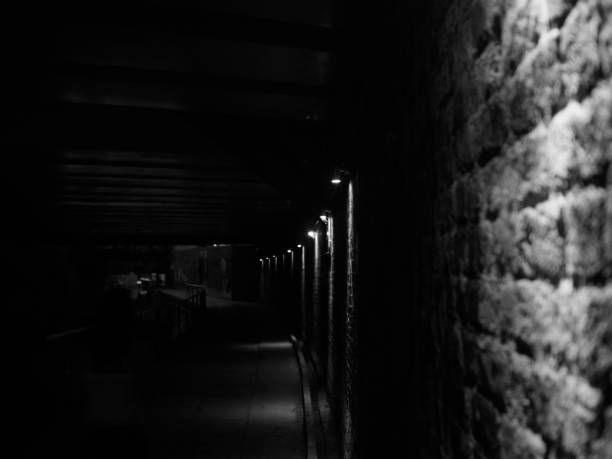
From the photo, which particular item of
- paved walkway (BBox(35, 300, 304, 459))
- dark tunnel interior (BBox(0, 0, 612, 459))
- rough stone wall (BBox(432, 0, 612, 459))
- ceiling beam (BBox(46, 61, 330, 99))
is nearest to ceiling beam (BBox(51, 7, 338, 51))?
dark tunnel interior (BBox(0, 0, 612, 459))

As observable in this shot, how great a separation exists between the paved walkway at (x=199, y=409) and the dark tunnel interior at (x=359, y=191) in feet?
0.18

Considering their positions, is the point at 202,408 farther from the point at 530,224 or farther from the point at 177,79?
the point at 530,224

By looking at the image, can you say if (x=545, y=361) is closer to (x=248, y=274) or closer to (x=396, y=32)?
(x=396, y=32)

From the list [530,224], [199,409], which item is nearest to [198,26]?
[530,224]

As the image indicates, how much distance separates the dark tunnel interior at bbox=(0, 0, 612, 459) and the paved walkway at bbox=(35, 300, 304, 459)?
5 centimetres

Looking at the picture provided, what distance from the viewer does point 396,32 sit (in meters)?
3.23

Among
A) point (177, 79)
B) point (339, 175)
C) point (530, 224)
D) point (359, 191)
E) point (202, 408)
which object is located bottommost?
point (202, 408)

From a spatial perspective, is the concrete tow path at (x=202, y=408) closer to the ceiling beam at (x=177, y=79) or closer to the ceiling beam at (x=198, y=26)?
the ceiling beam at (x=177, y=79)

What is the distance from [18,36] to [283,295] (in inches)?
817

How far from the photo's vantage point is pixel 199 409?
31.8 ft

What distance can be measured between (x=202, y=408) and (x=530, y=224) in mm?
9269

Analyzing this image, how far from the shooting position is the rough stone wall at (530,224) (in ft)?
3.59

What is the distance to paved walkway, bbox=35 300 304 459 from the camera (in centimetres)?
732

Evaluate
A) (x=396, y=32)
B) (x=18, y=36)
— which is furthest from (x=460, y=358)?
(x=18, y=36)
